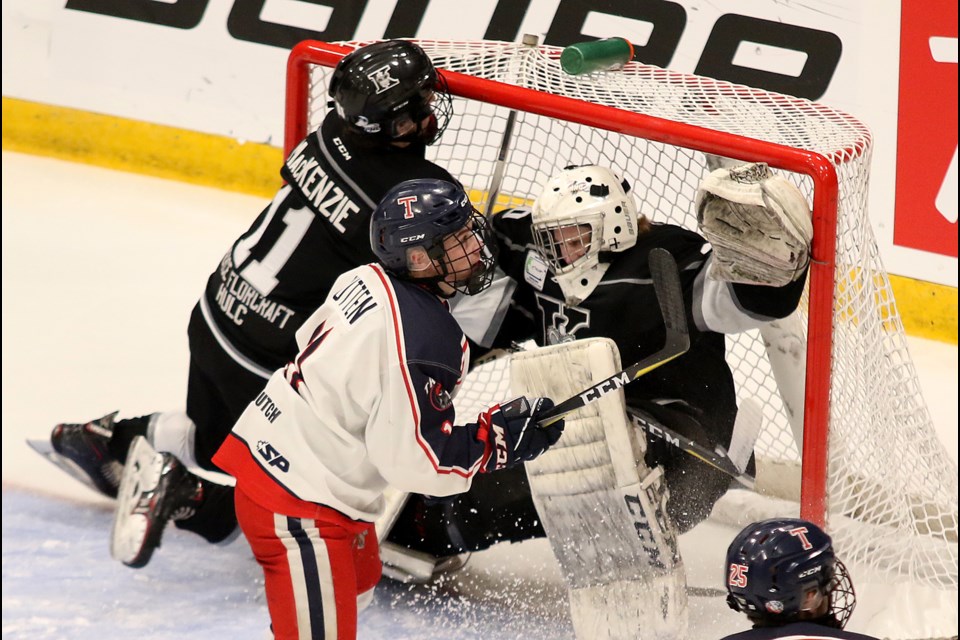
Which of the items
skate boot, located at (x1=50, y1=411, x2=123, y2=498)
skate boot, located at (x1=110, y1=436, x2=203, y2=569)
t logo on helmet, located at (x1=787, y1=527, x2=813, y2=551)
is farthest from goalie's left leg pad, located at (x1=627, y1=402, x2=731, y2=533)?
skate boot, located at (x1=50, y1=411, x2=123, y2=498)

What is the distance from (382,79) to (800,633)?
1.34 meters

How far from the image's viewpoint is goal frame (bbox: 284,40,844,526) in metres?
2.15

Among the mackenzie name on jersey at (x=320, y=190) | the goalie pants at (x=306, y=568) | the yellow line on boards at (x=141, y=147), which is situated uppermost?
the mackenzie name on jersey at (x=320, y=190)

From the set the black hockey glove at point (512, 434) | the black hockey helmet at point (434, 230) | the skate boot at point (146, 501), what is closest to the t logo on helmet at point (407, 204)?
the black hockey helmet at point (434, 230)

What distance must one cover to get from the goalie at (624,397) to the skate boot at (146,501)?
2.31 ft

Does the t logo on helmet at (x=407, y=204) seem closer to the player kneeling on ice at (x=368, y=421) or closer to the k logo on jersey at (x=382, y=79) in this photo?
the player kneeling on ice at (x=368, y=421)

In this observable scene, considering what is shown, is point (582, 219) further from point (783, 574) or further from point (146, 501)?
point (146, 501)

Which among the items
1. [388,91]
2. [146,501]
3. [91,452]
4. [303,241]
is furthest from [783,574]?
[91,452]

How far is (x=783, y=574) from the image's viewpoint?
5.35 feet

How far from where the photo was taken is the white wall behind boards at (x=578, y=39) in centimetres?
374

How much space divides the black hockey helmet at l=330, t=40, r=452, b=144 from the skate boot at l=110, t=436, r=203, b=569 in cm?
89

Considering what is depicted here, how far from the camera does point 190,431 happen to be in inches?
117

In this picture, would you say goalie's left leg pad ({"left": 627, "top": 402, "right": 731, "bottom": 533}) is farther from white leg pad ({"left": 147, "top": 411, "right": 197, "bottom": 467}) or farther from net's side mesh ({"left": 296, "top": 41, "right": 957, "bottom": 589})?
white leg pad ({"left": 147, "top": 411, "right": 197, "bottom": 467})

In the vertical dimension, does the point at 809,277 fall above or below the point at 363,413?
above
